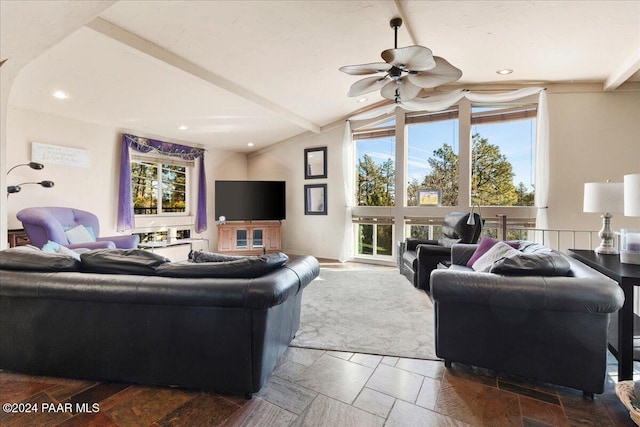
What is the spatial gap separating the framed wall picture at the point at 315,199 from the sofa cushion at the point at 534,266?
4486mm

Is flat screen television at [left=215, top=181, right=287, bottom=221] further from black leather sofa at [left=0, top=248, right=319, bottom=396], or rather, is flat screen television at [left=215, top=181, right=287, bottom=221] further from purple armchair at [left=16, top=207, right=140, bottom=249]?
black leather sofa at [left=0, top=248, right=319, bottom=396]

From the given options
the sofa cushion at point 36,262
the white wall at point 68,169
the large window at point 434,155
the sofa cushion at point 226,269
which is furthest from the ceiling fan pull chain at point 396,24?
the white wall at point 68,169

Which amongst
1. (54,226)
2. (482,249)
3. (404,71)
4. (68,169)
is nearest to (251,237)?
(68,169)

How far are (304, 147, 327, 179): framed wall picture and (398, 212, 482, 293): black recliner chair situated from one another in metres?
2.65

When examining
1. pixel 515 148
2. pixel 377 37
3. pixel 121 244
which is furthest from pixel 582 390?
pixel 121 244

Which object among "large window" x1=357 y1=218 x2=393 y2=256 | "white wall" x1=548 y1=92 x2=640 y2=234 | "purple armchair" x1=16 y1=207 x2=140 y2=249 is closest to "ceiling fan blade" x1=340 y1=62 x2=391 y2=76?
"white wall" x1=548 y1=92 x2=640 y2=234

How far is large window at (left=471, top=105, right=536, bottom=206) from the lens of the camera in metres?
4.52

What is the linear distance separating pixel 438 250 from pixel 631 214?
1.80 m

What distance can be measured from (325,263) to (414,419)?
4.18 metres

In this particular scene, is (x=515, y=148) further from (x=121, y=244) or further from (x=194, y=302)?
(x=121, y=244)

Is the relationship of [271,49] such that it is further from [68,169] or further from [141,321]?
[68,169]

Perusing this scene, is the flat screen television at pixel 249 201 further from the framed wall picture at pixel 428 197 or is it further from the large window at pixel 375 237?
the framed wall picture at pixel 428 197

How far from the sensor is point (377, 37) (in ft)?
10.8

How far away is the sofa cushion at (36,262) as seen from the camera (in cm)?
188
